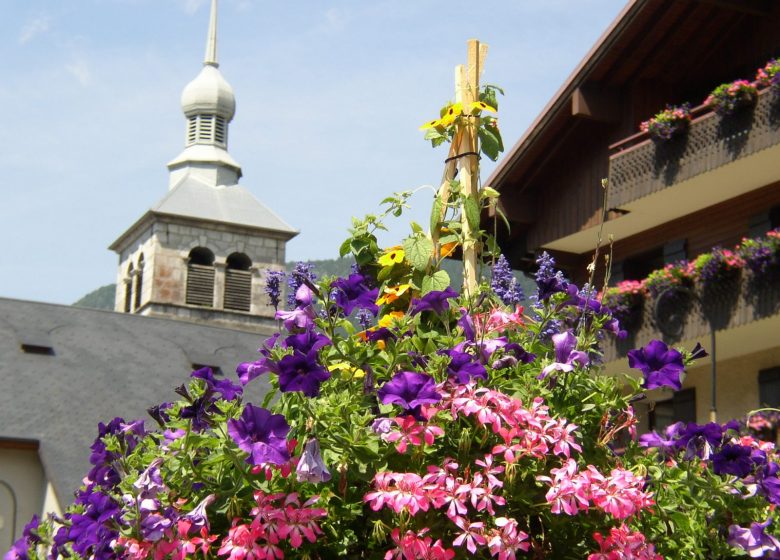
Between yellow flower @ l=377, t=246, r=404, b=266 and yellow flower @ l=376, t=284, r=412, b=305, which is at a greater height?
yellow flower @ l=377, t=246, r=404, b=266

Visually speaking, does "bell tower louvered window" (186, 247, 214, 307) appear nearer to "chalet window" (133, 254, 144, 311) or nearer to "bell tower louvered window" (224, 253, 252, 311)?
"bell tower louvered window" (224, 253, 252, 311)

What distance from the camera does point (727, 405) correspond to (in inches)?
689

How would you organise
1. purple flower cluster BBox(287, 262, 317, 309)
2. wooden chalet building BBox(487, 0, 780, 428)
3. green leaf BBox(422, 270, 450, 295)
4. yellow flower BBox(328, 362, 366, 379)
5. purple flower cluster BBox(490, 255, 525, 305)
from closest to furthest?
yellow flower BBox(328, 362, 366, 379) → purple flower cluster BBox(287, 262, 317, 309) → green leaf BBox(422, 270, 450, 295) → purple flower cluster BBox(490, 255, 525, 305) → wooden chalet building BBox(487, 0, 780, 428)

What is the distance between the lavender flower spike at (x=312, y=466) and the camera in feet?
11.1

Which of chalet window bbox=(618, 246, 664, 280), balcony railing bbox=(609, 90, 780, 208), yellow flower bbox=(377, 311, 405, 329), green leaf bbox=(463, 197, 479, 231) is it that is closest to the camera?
yellow flower bbox=(377, 311, 405, 329)

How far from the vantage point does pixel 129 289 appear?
56.8 m

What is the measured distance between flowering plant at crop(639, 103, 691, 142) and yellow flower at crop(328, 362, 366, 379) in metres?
14.2

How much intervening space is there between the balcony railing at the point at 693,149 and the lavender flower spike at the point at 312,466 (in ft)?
43.1

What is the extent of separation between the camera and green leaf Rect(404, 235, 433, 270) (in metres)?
4.57

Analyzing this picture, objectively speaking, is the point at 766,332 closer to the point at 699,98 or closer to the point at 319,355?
the point at 699,98

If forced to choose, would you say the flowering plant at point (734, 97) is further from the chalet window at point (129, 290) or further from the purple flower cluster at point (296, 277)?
the chalet window at point (129, 290)

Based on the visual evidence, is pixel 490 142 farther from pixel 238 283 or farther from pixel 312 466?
pixel 238 283

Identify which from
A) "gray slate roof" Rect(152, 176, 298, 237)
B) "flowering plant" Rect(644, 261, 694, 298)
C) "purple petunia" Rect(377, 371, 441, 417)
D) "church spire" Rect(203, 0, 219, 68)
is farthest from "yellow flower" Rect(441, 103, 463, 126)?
"church spire" Rect(203, 0, 219, 68)

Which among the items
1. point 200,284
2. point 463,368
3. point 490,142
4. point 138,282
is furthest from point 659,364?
point 138,282
